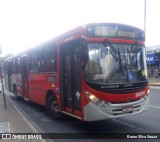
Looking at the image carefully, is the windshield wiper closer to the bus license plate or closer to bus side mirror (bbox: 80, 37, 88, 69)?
bus side mirror (bbox: 80, 37, 88, 69)

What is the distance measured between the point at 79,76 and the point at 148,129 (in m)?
2.58

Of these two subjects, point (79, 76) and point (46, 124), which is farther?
point (46, 124)

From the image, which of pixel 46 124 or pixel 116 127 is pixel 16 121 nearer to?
pixel 46 124

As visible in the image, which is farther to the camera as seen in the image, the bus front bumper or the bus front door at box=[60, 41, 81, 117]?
the bus front door at box=[60, 41, 81, 117]

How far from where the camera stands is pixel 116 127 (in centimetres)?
928

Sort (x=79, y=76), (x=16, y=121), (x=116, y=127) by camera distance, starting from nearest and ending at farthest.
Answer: (x=79, y=76) → (x=116, y=127) → (x=16, y=121)

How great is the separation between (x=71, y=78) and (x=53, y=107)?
2223mm

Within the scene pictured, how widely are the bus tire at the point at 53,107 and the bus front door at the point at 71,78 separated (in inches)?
37.6

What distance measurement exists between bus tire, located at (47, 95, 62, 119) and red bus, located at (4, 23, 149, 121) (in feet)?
1.33

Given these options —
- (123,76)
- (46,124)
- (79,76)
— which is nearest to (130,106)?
(123,76)

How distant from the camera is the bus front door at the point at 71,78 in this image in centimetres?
868

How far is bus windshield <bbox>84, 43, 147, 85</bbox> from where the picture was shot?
800 cm

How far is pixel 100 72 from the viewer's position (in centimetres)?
800

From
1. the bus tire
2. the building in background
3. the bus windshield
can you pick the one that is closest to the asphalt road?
the bus tire
